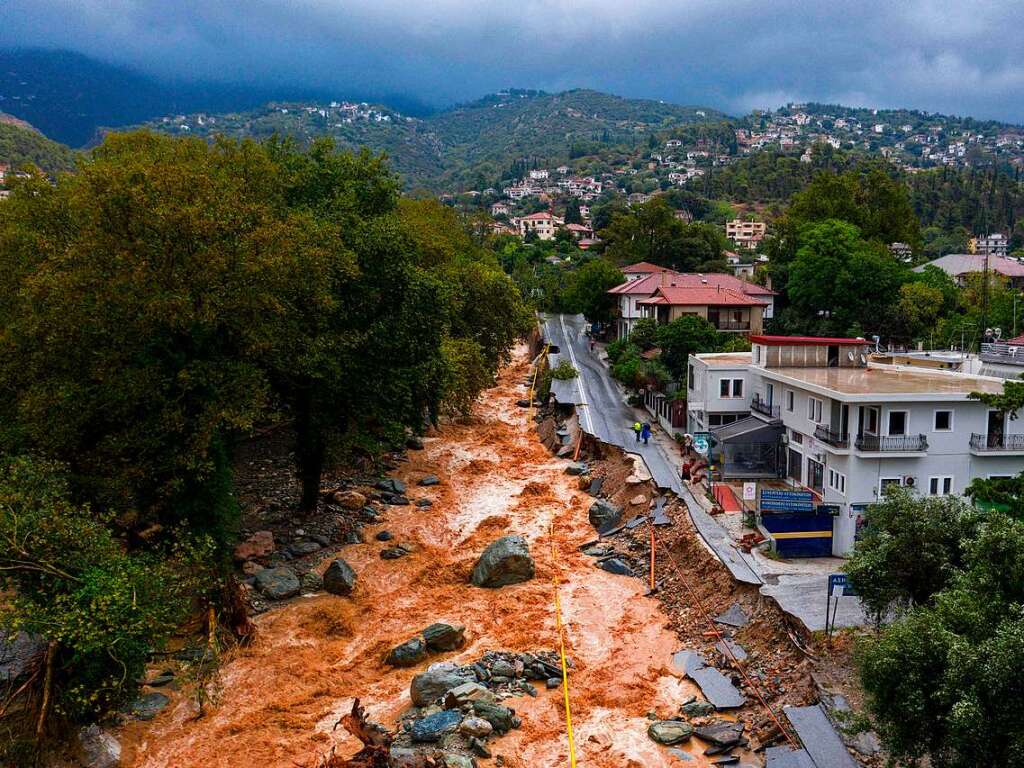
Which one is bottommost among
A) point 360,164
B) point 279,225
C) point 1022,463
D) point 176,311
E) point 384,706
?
point 384,706

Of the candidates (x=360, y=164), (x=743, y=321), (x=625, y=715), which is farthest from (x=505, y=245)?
(x=625, y=715)

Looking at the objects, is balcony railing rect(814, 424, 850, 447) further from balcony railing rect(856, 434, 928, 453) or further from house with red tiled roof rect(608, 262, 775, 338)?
house with red tiled roof rect(608, 262, 775, 338)

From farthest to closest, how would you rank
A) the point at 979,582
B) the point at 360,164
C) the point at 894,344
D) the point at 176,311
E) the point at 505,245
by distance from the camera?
1. the point at 505,245
2. the point at 894,344
3. the point at 360,164
4. the point at 176,311
5. the point at 979,582

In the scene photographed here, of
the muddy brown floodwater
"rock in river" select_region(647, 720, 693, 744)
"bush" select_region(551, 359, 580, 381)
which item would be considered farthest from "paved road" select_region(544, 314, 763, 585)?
"rock in river" select_region(647, 720, 693, 744)

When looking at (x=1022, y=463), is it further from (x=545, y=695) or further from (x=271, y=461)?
(x=271, y=461)

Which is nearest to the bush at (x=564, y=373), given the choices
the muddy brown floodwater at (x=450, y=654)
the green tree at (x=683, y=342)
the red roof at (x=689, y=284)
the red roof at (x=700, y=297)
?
the red roof at (x=700, y=297)

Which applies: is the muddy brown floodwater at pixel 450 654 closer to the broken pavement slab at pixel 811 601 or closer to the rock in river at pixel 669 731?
the rock in river at pixel 669 731

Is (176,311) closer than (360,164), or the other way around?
(176,311)
